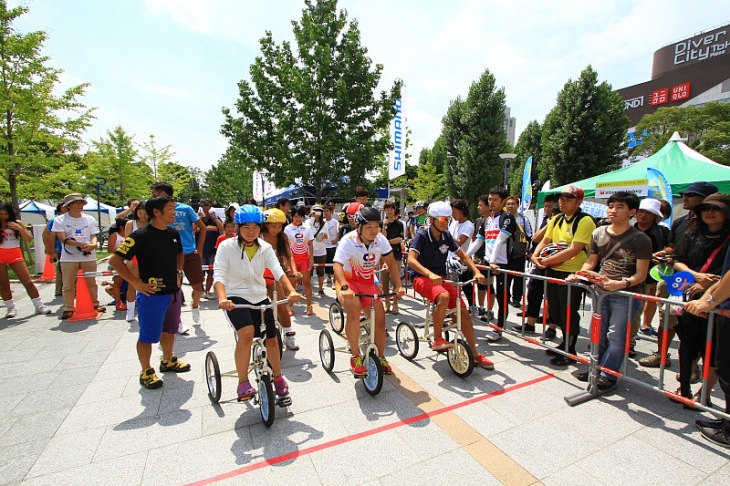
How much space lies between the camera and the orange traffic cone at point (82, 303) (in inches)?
260

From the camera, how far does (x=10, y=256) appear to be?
6.57m

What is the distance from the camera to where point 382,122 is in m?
15.4

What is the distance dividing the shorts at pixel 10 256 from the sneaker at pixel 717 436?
403 inches

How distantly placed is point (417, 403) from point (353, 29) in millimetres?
15624

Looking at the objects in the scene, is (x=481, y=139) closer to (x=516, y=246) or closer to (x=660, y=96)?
(x=516, y=246)

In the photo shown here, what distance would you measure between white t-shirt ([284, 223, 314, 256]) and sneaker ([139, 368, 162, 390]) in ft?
10.8

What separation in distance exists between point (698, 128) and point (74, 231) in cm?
3246

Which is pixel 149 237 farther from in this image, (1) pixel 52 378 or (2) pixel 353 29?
(2) pixel 353 29

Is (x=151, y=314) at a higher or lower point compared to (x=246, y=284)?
lower

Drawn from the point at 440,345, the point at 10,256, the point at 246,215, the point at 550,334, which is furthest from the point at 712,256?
the point at 10,256

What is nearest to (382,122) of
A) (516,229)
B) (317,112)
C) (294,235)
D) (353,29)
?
(317,112)

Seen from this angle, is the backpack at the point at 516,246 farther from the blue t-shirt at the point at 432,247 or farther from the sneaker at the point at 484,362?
the sneaker at the point at 484,362

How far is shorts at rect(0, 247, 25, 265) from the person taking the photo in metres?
6.52

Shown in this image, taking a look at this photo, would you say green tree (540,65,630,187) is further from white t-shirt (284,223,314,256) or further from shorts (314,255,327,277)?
white t-shirt (284,223,314,256)
